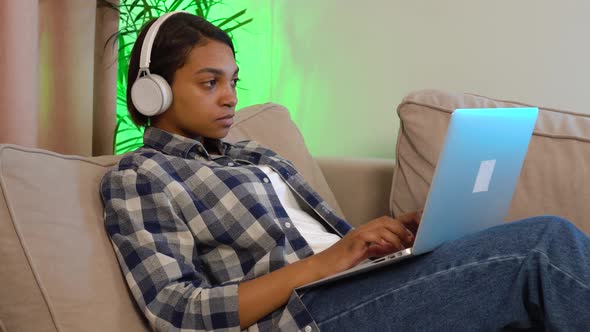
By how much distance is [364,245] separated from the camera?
41.6 inches

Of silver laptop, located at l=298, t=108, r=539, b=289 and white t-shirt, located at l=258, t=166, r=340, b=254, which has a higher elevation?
silver laptop, located at l=298, t=108, r=539, b=289

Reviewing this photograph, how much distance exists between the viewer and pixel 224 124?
1.39 metres

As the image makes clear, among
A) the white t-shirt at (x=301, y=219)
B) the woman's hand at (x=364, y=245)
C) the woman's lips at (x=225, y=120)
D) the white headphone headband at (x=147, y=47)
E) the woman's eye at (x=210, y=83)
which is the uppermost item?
the white headphone headband at (x=147, y=47)

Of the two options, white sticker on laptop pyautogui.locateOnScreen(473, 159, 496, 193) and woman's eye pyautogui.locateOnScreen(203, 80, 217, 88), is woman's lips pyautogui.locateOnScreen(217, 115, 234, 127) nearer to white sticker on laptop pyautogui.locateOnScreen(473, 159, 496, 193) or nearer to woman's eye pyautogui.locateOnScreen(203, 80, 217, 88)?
woman's eye pyautogui.locateOnScreen(203, 80, 217, 88)

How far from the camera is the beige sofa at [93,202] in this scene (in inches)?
42.1

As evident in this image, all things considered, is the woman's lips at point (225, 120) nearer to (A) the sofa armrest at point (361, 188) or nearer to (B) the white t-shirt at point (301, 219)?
(B) the white t-shirt at point (301, 219)

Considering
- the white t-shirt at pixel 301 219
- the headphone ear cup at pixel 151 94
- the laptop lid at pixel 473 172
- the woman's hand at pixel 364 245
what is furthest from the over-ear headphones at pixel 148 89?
the laptop lid at pixel 473 172

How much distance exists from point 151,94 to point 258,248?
351 mm

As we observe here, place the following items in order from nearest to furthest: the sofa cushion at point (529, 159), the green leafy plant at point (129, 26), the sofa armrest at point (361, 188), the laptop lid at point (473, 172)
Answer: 1. the laptop lid at point (473, 172)
2. the sofa cushion at point (529, 159)
3. the sofa armrest at point (361, 188)
4. the green leafy plant at point (129, 26)

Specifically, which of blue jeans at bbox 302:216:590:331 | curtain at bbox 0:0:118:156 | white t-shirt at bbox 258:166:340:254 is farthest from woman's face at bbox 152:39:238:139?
blue jeans at bbox 302:216:590:331

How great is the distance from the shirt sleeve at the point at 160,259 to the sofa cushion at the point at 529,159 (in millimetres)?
730

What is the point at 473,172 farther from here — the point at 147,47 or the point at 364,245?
the point at 147,47

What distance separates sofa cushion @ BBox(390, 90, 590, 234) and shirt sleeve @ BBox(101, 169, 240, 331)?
0.73 meters

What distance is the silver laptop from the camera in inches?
36.9
